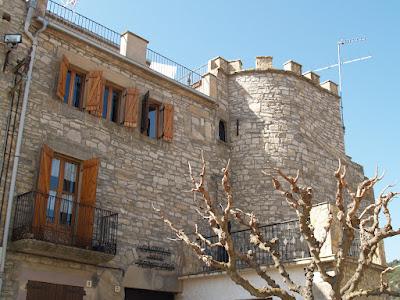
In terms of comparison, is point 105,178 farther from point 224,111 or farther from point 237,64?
point 237,64

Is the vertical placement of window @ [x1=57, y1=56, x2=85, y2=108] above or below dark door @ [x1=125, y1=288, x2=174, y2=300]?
above

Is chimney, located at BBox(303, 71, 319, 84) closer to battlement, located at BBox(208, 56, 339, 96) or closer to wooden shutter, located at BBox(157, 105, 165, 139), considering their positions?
battlement, located at BBox(208, 56, 339, 96)

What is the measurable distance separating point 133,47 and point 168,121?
7.28 ft

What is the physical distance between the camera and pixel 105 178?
12.1 metres

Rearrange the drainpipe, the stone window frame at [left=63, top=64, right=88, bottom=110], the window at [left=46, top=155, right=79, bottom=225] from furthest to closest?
the stone window frame at [left=63, top=64, right=88, bottom=110], the window at [left=46, top=155, right=79, bottom=225], the drainpipe

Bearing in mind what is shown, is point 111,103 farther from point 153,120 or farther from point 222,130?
point 222,130

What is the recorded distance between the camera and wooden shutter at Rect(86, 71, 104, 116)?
40.2 feet

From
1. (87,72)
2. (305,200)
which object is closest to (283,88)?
(87,72)

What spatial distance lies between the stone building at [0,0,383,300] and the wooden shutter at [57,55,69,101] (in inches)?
1.0

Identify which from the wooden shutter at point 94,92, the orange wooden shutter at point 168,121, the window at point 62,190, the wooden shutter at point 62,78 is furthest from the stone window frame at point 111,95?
the window at point 62,190

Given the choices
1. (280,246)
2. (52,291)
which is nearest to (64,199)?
(52,291)

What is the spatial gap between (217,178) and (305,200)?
7.61m

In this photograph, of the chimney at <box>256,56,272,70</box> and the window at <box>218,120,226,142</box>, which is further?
the chimney at <box>256,56,272,70</box>

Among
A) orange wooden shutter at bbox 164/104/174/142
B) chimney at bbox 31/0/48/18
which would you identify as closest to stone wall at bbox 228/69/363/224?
orange wooden shutter at bbox 164/104/174/142
